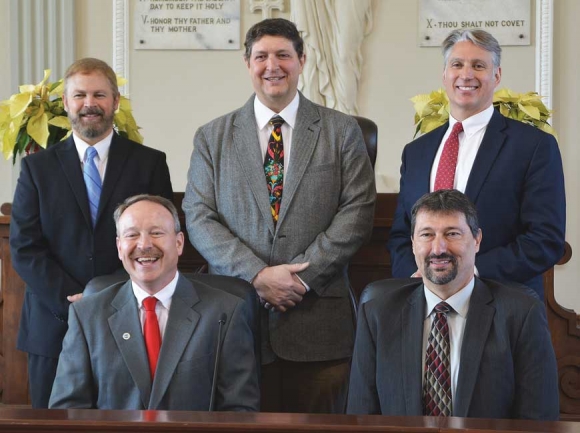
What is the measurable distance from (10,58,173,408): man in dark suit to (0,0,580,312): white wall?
282cm

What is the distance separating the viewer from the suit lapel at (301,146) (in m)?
3.11

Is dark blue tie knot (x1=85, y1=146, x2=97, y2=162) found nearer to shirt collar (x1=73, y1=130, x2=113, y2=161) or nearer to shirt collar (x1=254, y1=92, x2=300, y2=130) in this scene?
shirt collar (x1=73, y1=130, x2=113, y2=161)

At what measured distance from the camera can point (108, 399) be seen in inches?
103

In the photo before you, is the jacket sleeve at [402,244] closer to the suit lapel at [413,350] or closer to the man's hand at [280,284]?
the man's hand at [280,284]

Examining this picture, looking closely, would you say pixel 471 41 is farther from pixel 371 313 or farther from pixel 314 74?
pixel 314 74

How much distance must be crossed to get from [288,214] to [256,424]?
132 centimetres

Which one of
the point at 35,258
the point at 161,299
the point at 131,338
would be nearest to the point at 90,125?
the point at 35,258

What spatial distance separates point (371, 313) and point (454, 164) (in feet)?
2.32

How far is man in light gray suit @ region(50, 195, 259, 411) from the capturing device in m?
2.61

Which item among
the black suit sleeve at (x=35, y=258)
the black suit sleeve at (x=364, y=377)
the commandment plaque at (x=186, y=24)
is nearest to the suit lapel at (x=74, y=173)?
the black suit sleeve at (x=35, y=258)

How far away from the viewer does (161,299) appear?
275cm

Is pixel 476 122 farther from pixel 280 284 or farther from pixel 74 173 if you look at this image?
pixel 74 173

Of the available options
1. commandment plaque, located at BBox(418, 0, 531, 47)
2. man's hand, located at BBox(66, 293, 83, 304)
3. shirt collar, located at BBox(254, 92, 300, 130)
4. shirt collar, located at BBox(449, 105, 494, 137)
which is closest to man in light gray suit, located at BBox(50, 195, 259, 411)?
man's hand, located at BBox(66, 293, 83, 304)

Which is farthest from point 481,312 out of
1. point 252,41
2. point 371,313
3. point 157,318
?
point 252,41
